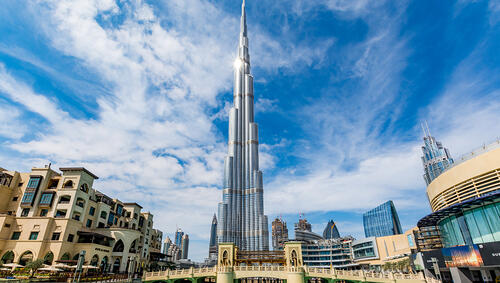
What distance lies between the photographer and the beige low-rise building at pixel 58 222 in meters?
46.9

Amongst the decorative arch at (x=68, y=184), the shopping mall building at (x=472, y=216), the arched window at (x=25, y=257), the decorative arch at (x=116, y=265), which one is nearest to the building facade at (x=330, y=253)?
the shopping mall building at (x=472, y=216)

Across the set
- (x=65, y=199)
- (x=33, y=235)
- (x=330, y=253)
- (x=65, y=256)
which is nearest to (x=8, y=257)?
(x=33, y=235)

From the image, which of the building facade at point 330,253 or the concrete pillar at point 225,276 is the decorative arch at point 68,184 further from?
the building facade at point 330,253

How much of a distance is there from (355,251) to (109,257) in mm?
123531

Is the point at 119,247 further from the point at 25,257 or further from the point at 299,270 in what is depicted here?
the point at 299,270

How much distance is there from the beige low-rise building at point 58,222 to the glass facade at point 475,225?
69.7m

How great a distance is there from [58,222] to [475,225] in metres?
84.7

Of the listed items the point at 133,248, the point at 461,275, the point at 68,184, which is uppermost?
the point at 68,184

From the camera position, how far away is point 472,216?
52.0m

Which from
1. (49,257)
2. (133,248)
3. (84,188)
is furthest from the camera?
(133,248)

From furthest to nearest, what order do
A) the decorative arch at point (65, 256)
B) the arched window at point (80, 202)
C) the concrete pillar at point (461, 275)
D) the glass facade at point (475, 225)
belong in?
the arched window at point (80, 202) → the concrete pillar at point (461, 275) → the decorative arch at point (65, 256) → the glass facade at point (475, 225)

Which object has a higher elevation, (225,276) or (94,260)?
(94,260)

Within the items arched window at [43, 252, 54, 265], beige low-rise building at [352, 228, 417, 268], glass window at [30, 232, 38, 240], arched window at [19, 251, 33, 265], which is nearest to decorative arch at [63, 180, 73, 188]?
glass window at [30, 232, 38, 240]

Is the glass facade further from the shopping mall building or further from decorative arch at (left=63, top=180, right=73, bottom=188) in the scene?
decorative arch at (left=63, top=180, right=73, bottom=188)
